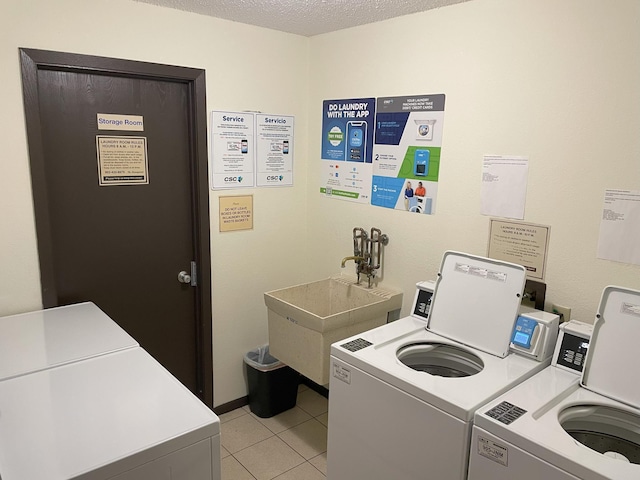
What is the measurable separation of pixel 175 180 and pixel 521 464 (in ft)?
7.18

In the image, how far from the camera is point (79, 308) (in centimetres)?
235

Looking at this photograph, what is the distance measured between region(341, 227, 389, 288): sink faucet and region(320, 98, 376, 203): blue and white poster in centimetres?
22

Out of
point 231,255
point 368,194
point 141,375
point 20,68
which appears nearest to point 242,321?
point 231,255

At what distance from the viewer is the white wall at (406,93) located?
1.90 metres

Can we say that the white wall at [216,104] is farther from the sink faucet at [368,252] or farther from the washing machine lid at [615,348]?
the washing machine lid at [615,348]

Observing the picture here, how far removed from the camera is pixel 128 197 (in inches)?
101

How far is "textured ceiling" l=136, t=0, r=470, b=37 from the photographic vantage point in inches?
92.4

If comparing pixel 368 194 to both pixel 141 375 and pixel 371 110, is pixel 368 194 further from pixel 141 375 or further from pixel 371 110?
pixel 141 375

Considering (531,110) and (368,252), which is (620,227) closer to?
(531,110)

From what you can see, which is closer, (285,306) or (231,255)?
(285,306)

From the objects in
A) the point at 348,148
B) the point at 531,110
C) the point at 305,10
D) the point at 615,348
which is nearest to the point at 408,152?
the point at 348,148

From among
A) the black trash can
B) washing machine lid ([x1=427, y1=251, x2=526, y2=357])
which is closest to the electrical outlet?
washing machine lid ([x1=427, y1=251, x2=526, y2=357])

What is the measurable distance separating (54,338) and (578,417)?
2053 millimetres

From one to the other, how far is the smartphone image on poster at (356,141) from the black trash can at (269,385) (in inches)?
55.1
